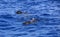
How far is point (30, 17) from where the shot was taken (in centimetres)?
1176

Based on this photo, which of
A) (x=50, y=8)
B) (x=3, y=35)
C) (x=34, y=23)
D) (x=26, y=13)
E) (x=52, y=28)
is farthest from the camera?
(x=50, y=8)

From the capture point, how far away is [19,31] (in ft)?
32.0

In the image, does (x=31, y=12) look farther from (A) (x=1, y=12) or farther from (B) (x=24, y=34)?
(B) (x=24, y=34)

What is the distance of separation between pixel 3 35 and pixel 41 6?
5623 millimetres

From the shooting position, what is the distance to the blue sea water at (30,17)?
31.6 ft

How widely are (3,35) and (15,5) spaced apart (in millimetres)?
5689

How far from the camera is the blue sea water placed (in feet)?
31.6

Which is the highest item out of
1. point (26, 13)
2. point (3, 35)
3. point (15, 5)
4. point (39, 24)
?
point (15, 5)

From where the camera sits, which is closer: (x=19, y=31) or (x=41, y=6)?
(x=19, y=31)

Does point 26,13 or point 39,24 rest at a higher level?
point 26,13

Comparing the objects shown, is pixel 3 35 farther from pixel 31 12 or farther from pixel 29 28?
Result: pixel 31 12

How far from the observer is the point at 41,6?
560 inches

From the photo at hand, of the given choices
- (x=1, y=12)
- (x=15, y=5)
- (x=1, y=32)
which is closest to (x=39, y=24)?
(x=1, y=32)

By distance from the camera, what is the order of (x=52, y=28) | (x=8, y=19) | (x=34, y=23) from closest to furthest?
(x=52, y=28), (x=34, y=23), (x=8, y=19)
